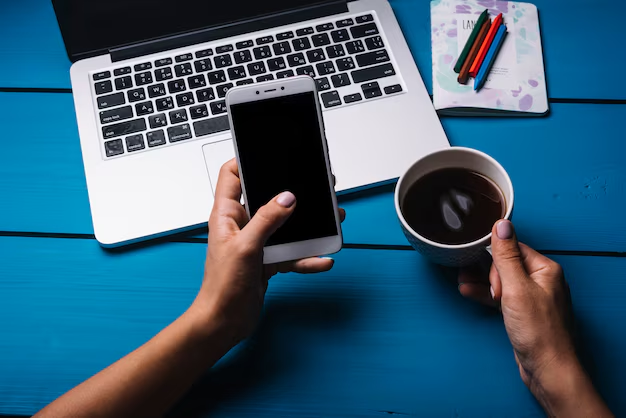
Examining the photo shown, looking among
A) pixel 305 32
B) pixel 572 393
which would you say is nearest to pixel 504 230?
pixel 572 393

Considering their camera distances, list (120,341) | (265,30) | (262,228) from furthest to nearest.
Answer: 1. (265,30)
2. (120,341)
3. (262,228)

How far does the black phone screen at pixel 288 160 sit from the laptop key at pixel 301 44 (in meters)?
0.18

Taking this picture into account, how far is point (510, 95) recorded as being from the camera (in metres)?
0.70

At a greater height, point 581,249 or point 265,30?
point 265,30

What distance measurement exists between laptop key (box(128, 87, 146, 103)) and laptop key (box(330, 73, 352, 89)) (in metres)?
0.25

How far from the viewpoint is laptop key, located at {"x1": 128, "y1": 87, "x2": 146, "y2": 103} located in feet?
2.31

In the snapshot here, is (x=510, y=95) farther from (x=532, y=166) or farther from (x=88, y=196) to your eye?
(x=88, y=196)

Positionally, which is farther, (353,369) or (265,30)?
(265,30)

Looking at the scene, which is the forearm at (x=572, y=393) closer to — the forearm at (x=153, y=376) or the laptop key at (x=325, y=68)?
the forearm at (x=153, y=376)

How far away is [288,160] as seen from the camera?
575mm

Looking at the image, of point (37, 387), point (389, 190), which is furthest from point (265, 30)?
point (37, 387)

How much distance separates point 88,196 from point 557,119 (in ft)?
2.05

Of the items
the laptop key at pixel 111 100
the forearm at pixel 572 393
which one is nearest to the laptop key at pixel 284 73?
the laptop key at pixel 111 100

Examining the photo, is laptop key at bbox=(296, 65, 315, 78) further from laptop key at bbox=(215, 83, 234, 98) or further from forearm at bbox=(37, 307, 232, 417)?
forearm at bbox=(37, 307, 232, 417)
